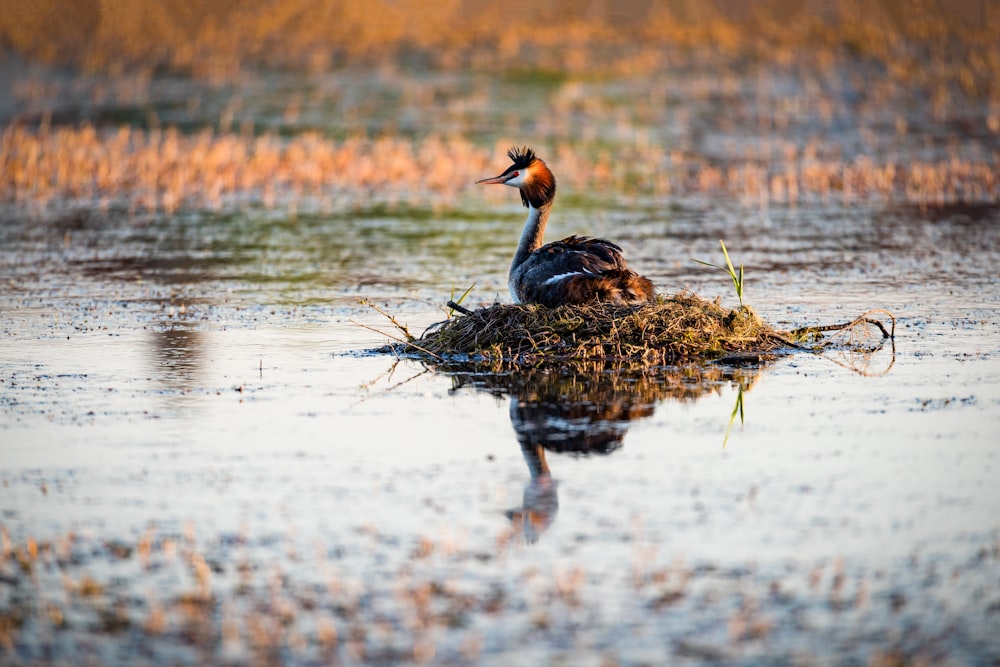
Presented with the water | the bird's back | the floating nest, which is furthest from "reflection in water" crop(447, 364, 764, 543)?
the bird's back

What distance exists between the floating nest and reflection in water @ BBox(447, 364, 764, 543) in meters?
0.23

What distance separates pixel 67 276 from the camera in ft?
52.8

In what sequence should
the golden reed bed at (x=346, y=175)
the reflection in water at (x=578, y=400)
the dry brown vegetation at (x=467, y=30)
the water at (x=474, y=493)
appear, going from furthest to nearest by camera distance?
the dry brown vegetation at (x=467, y=30), the golden reed bed at (x=346, y=175), the reflection in water at (x=578, y=400), the water at (x=474, y=493)

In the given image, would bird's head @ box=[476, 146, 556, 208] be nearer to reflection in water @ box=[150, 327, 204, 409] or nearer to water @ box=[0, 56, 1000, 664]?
water @ box=[0, 56, 1000, 664]

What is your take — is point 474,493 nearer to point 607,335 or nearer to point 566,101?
point 607,335

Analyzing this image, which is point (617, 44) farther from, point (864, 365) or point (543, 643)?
point (543, 643)

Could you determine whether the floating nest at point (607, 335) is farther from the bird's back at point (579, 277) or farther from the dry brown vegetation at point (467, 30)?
the dry brown vegetation at point (467, 30)

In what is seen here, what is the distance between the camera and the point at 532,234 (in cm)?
1262

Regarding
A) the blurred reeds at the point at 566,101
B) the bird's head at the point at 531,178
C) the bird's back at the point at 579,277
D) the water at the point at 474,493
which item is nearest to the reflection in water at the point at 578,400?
the water at the point at 474,493

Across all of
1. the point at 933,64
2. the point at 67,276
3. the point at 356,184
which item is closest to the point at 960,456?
the point at 67,276

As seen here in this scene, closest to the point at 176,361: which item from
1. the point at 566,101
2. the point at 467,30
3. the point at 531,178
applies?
the point at 531,178

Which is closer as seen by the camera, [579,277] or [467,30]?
[579,277]

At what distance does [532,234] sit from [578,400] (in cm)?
306

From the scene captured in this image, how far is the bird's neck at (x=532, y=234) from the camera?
12.4 metres
